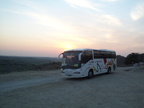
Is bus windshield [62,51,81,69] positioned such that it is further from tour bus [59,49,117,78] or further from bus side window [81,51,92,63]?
bus side window [81,51,92,63]

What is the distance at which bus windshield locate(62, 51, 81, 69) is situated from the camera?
14738mm

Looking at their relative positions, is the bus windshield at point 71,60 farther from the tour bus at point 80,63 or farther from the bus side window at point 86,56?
the bus side window at point 86,56

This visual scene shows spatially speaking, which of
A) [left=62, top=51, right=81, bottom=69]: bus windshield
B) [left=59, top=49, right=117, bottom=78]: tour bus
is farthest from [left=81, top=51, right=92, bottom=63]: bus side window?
[left=62, top=51, right=81, bottom=69]: bus windshield

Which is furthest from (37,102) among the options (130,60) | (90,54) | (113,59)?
(130,60)

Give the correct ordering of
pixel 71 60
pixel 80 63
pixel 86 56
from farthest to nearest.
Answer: pixel 86 56
pixel 71 60
pixel 80 63

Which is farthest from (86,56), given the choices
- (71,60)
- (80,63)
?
(71,60)

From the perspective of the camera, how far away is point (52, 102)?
23.2 ft

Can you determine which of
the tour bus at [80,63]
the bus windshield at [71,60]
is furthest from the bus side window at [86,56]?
the bus windshield at [71,60]

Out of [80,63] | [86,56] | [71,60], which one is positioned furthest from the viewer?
[86,56]

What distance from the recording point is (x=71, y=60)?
1503 cm

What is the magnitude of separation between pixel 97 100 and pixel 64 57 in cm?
882

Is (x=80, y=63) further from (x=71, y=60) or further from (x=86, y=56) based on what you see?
(x=86, y=56)

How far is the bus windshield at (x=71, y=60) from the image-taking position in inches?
580

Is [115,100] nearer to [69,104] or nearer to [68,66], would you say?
[69,104]
